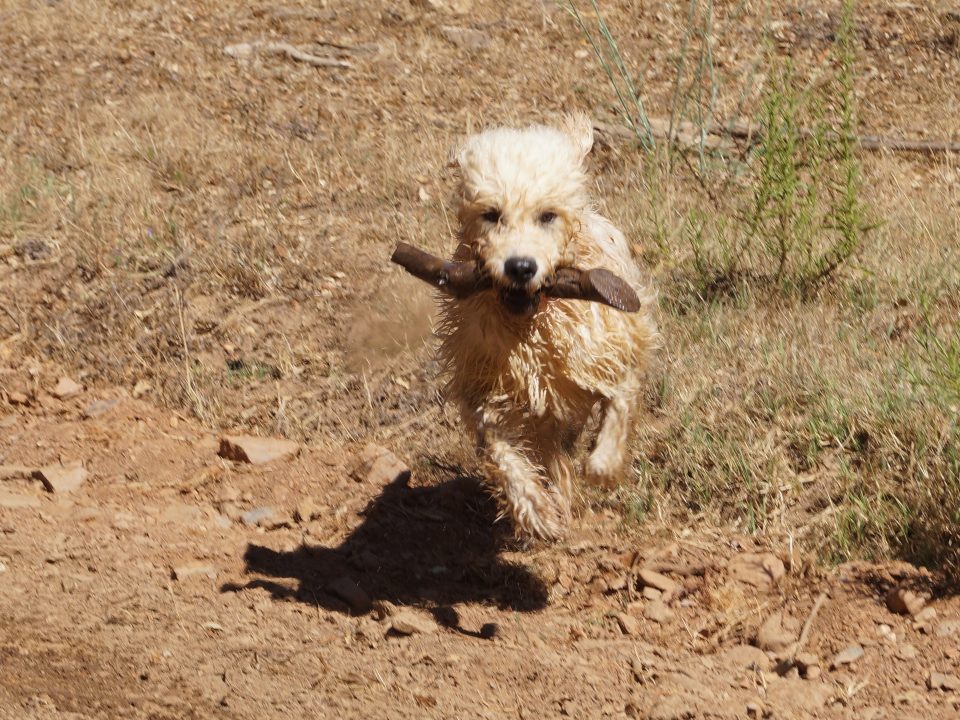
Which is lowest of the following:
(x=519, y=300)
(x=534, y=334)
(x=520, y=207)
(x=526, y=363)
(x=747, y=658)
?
(x=747, y=658)

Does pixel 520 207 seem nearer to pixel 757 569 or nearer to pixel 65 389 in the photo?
pixel 757 569

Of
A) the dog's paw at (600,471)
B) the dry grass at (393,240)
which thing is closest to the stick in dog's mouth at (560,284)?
the dog's paw at (600,471)

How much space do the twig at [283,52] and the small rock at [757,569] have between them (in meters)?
7.07

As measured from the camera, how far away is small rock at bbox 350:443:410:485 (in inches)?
252

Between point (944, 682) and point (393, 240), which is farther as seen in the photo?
point (393, 240)

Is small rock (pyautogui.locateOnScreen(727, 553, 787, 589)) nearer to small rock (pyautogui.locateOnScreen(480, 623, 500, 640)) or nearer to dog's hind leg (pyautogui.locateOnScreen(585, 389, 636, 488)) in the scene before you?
dog's hind leg (pyautogui.locateOnScreen(585, 389, 636, 488))

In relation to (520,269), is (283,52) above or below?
below

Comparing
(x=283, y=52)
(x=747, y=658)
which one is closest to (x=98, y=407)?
(x=747, y=658)

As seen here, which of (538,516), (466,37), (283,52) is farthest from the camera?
(466,37)

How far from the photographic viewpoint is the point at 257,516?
608 cm

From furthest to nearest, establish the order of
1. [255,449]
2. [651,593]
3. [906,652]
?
1. [255,449]
2. [651,593]
3. [906,652]

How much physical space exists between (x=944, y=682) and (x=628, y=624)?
127cm

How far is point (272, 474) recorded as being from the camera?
21.0ft

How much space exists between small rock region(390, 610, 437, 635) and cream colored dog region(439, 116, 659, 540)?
566mm
